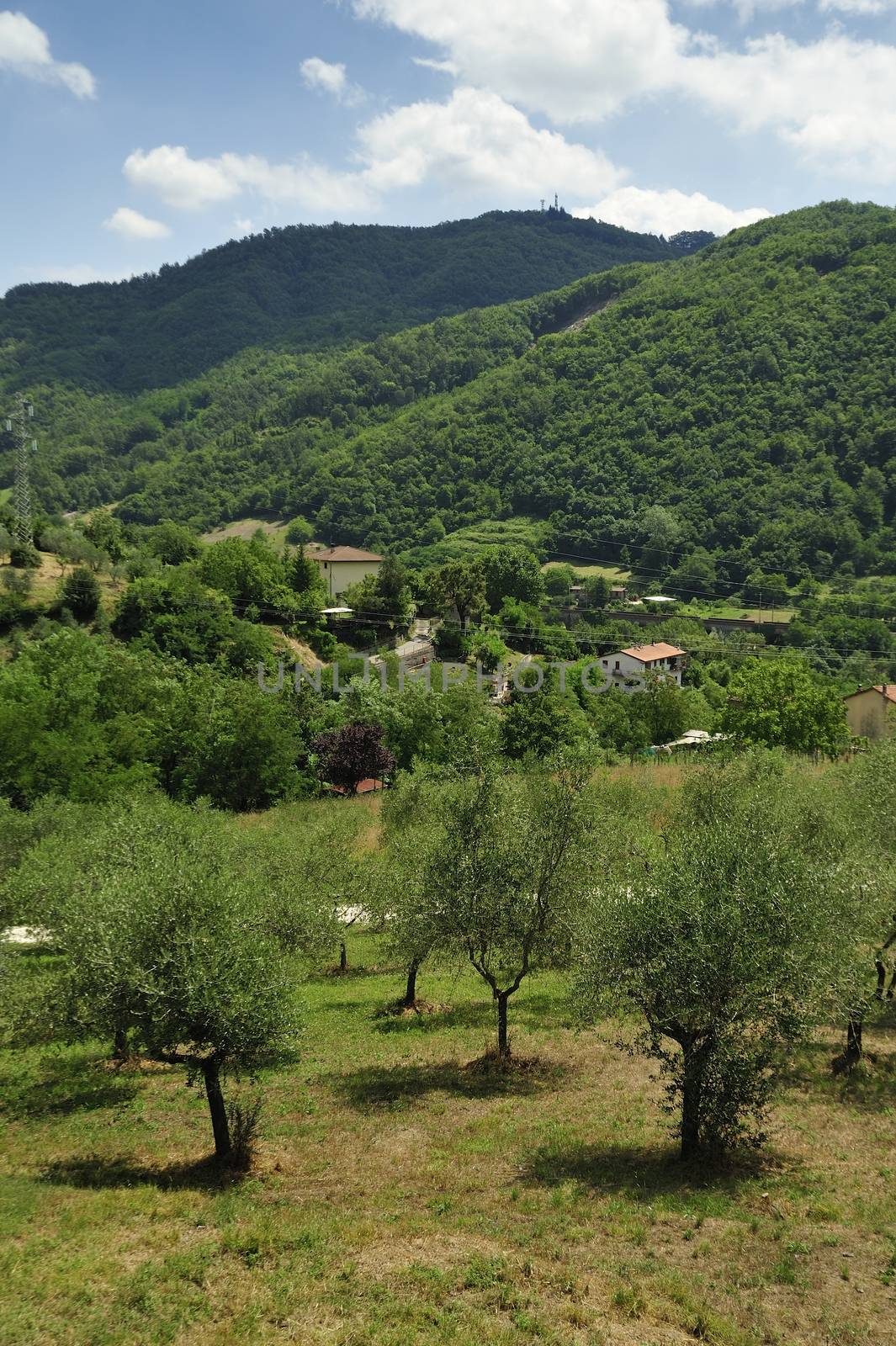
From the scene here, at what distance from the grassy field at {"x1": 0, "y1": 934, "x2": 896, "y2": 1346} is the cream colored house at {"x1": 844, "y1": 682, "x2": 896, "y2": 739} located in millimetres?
65193

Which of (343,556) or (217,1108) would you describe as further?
(343,556)

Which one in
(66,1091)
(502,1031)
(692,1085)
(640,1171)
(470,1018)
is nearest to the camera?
(692,1085)

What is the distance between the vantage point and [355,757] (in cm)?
6294

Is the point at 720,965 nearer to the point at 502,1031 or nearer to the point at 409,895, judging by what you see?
the point at 502,1031

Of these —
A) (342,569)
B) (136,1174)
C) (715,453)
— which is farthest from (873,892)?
(715,453)

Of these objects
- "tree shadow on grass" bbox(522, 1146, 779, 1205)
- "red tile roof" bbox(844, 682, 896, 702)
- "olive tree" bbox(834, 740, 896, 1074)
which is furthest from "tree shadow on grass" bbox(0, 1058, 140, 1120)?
"red tile roof" bbox(844, 682, 896, 702)

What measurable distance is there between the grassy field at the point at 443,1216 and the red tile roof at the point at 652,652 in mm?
73005

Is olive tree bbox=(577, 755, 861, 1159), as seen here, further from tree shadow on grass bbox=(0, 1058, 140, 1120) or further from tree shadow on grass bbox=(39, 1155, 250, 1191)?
tree shadow on grass bbox=(0, 1058, 140, 1120)

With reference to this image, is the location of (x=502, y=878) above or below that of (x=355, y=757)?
above

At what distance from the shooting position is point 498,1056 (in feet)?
82.8

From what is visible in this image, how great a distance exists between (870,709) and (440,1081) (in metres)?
74.7

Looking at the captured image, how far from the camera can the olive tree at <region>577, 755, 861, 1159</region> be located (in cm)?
1731

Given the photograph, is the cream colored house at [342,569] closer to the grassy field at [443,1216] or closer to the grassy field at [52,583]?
the grassy field at [52,583]

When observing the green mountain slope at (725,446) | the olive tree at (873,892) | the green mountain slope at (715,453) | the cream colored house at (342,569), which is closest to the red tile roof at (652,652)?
the cream colored house at (342,569)
